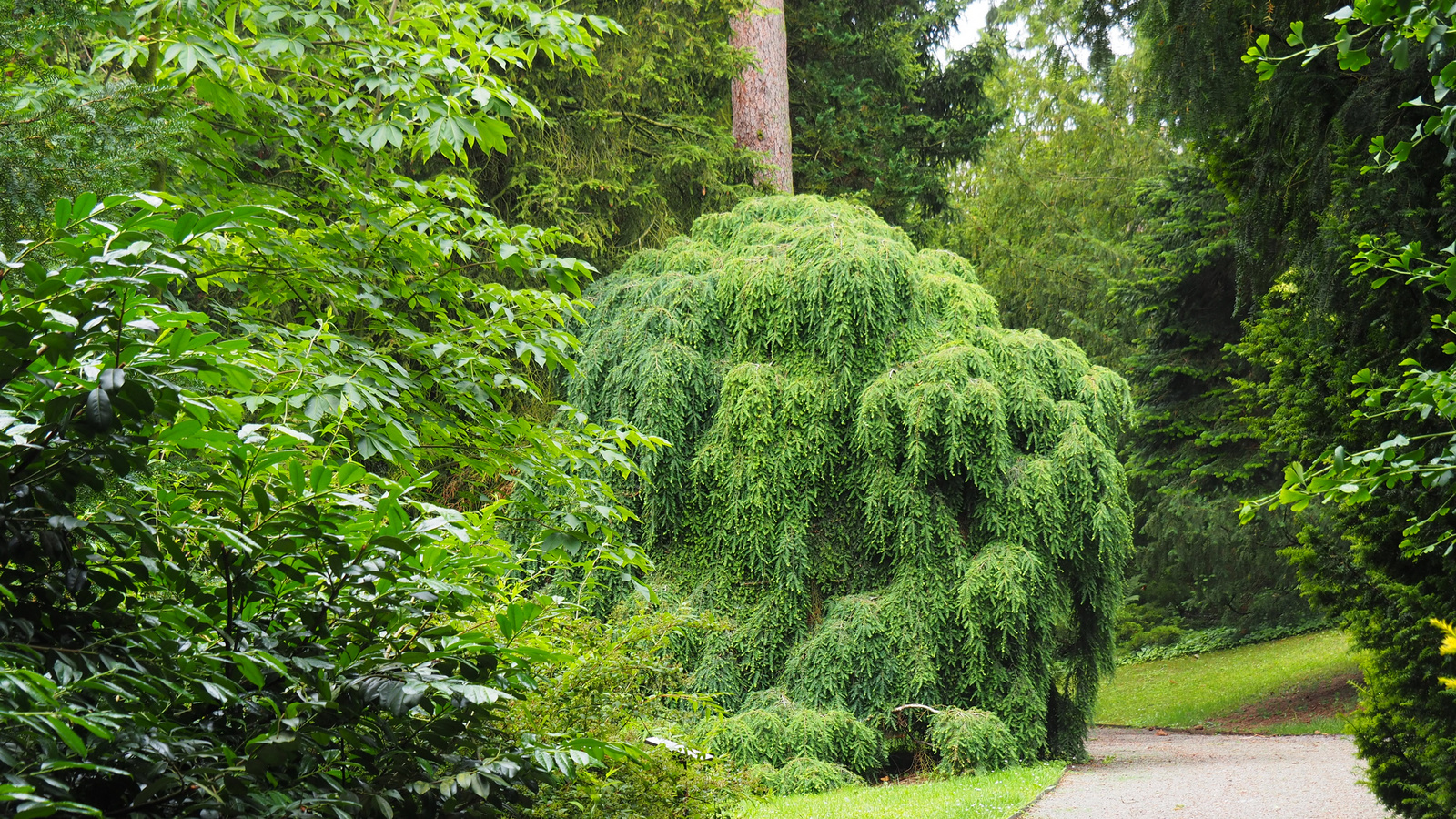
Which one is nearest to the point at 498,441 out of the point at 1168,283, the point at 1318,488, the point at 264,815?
the point at 264,815

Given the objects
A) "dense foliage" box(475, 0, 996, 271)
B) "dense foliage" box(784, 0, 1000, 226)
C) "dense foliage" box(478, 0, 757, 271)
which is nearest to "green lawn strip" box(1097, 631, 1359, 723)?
"dense foliage" box(784, 0, 1000, 226)

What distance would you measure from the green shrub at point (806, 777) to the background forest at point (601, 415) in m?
0.05

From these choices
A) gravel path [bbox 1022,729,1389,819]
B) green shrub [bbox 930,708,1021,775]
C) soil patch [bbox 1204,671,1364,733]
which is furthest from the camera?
soil patch [bbox 1204,671,1364,733]

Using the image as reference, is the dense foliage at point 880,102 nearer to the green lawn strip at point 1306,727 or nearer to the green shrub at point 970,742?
the green shrub at point 970,742

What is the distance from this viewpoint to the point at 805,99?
1466cm

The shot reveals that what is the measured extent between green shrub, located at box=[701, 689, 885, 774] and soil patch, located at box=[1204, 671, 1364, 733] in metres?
7.56

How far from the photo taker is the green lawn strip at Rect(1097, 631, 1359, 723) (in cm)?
1417

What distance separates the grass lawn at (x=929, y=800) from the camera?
6.17 meters

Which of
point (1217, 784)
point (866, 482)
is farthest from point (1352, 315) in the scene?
point (1217, 784)

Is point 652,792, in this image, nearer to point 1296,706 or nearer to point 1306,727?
point 1306,727

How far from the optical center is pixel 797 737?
25.3 feet

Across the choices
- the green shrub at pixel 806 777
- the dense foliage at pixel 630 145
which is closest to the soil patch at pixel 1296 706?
the green shrub at pixel 806 777

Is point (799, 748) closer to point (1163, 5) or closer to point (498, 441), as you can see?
point (498, 441)

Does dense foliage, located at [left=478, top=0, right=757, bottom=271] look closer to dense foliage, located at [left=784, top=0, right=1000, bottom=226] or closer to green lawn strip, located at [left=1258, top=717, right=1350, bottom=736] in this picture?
dense foliage, located at [left=784, top=0, right=1000, bottom=226]
